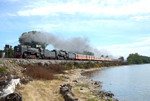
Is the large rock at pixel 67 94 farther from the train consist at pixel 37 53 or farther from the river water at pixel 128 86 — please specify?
the train consist at pixel 37 53

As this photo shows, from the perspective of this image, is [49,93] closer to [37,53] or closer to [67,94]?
[67,94]

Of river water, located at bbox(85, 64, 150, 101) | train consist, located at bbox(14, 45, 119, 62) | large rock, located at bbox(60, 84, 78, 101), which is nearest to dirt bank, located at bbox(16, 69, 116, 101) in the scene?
large rock, located at bbox(60, 84, 78, 101)

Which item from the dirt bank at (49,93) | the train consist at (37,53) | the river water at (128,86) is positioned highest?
the train consist at (37,53)

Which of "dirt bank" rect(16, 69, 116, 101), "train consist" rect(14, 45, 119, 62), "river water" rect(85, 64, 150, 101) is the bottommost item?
"river water" rect(85, 64, 150, 101)

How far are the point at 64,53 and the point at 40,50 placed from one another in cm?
1434

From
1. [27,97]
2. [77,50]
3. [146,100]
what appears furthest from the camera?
[77,50]

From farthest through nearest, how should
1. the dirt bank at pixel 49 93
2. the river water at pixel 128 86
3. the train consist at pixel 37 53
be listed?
the train consist at pixel 37 53 → the river water at pixel 128 86 → the dirt bank at pixel 49 93

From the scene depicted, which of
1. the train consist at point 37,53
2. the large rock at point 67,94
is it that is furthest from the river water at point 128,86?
the train consist at point 37,53

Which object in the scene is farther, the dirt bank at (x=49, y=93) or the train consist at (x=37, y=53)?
the train consist at (x=37, y=53)

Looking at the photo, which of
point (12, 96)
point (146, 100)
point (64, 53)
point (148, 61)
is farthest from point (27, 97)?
point (148, 61)

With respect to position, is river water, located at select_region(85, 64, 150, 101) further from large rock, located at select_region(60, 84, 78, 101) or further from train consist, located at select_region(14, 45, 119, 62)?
train consist, located at select_region(14, 45, 119, 62)

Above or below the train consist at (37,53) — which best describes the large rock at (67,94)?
below

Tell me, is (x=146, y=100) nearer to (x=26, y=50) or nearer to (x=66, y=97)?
(x=66, y=97)

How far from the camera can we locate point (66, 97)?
39.4 ft
